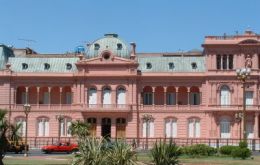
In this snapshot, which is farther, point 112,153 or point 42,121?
point 42,121

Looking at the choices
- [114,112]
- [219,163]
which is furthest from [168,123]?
[219,163]

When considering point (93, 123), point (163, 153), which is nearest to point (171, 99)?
point (93, 123)

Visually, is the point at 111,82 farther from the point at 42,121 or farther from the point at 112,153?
the point at 112,153

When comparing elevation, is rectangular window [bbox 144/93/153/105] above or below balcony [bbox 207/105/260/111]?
above

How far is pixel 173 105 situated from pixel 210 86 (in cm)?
625

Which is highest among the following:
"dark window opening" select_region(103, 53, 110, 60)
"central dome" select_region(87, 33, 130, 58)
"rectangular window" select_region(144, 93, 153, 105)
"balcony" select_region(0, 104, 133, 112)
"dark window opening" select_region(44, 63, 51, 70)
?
"central dome" select_region(87, 33, 130, 58)

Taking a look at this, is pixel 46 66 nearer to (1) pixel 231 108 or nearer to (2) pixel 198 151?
(1) pixel 231 108

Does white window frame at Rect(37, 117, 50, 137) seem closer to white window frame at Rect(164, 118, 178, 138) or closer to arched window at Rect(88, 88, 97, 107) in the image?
arched window at Rect(88, 88, 97, 107)

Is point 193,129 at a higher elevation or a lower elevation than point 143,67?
lower

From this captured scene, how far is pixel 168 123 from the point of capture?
301 feet

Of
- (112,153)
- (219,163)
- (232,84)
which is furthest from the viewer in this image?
(232,84)

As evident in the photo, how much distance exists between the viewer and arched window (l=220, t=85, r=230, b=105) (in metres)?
90.3

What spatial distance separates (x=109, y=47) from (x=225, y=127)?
2078cm

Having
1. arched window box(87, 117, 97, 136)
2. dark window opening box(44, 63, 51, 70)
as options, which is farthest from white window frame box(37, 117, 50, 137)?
dark window opening box(44, 63, 51, 70)
